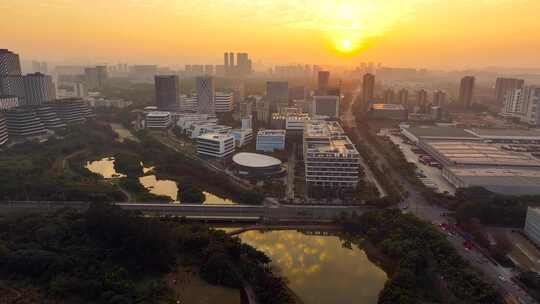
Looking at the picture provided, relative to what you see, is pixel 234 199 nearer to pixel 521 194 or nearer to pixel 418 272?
pixel 418 272

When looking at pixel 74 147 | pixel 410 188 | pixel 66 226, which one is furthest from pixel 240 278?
pixel 74 147

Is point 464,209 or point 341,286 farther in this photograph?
point 464,209

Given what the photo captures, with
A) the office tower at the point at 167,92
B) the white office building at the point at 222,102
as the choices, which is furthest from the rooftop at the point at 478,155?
the office tower at the point at 167,92

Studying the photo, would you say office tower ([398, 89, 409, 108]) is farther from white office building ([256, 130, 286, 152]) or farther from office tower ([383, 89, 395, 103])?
white office building ([256, 130, 286, 152])

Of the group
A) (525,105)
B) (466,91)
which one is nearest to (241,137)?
(525,105)

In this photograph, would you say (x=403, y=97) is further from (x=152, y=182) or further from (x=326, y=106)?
(x=152, y=182)

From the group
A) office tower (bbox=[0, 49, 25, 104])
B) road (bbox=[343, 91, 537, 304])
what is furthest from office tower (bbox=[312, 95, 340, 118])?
office tower (bbox=[0, 49, 25, 104])

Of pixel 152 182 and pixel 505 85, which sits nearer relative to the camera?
pixel 152 182
